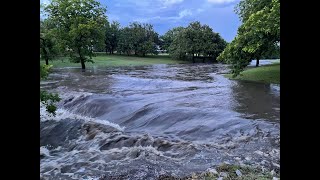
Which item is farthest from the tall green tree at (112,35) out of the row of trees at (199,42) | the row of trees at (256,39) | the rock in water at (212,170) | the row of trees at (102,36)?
the rock in water at (212,170)

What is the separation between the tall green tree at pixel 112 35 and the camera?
53031 millimetres

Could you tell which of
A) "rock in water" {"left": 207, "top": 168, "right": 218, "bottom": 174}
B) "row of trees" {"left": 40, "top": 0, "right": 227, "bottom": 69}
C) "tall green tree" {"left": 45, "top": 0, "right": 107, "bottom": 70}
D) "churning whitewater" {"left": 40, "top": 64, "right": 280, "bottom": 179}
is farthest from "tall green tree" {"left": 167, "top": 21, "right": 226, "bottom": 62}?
"rock in water" {"left": 207, "top": 168, "right": 218, "bottom": 174}

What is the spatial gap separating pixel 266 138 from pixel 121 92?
9419mm

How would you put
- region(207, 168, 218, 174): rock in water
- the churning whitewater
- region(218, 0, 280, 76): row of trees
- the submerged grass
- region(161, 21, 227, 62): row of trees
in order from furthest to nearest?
region(161, 21, 227, 62): row of trees
region(218, 0, 280, 76): row of trees
the churning whitewater
region(207, 168, 218, 174): rock in water
the submerged grass

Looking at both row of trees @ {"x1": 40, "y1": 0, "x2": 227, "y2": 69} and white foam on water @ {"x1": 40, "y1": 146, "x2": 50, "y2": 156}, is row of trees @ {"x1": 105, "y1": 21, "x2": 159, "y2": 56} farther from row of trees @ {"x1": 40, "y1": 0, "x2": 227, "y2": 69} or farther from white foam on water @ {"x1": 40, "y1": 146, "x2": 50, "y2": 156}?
white foam on water @ {"x1": 40, "y1": 146, "x2": 50, "y2": 156}

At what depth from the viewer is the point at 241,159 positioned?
6.42 metres

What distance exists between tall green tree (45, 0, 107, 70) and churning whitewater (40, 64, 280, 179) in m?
16.7

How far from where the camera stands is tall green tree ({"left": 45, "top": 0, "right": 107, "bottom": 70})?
99.4ft

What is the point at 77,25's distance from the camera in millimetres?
31125

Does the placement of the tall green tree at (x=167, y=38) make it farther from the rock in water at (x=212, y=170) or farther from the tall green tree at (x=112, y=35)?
the rock in water at (x=212, y=170)

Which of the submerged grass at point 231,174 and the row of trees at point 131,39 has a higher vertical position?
the row of trees at point 131,39

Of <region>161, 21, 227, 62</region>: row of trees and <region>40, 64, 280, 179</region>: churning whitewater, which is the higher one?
<region>161, 21, 227, 62</region>: row of trees

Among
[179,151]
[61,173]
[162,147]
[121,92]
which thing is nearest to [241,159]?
[179,151]
